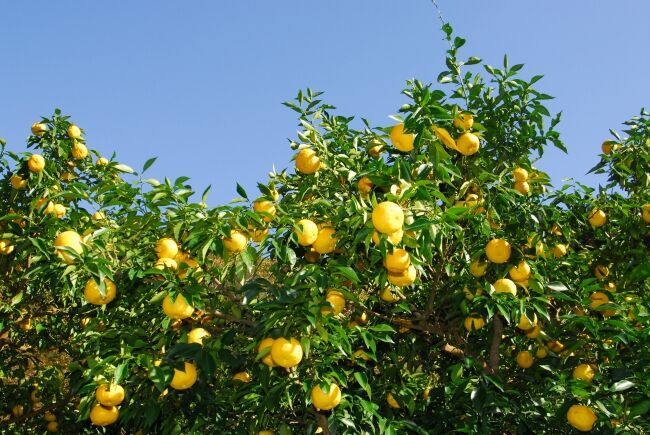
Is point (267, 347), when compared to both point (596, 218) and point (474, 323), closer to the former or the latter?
point (474, 323)

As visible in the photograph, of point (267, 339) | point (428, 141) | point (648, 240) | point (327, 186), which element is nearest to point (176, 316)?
point (267, 339)

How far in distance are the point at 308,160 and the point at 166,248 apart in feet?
2.83

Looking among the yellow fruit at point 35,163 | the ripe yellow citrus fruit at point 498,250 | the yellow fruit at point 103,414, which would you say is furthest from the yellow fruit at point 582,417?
the yellow fruit at point 35,163

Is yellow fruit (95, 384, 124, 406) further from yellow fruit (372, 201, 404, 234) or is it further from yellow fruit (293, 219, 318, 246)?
yellow fruit (372, 201, 404, 234)

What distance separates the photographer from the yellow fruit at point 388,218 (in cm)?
216

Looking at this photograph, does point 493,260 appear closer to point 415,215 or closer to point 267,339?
point 415,215

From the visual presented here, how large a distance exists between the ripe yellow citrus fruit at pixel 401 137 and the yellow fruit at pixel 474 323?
3.51ft

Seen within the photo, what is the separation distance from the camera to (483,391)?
2910mm

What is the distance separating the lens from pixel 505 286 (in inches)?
117

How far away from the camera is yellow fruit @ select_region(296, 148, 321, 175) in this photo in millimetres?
3062

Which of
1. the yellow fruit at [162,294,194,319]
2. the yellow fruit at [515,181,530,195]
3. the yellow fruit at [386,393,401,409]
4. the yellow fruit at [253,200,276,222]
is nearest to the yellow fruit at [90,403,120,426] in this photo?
the yellow fruit at [162,294,194,319]

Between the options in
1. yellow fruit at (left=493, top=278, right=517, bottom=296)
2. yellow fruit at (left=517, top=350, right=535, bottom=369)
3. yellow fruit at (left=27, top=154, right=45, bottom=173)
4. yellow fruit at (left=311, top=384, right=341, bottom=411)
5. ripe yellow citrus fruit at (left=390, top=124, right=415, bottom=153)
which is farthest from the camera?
yellow fruit at (left=27, top=154, right=45, bottom=173)

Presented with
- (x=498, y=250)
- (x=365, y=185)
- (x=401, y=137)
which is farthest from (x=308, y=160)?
(x=498, y=250)

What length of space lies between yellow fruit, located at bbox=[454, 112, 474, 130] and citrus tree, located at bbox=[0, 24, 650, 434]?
28 millimetres
